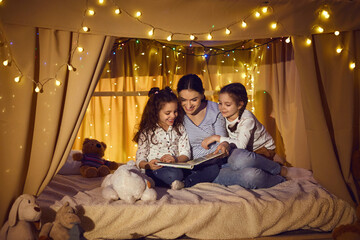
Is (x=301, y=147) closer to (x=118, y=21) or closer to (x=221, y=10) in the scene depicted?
(x=221, y=10)

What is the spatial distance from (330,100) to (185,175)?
1.20m

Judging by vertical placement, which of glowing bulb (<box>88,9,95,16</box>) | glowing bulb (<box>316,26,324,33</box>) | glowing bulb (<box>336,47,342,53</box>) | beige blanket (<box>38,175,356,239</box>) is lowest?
beige blanket (<box>38,175,356,239</box>)

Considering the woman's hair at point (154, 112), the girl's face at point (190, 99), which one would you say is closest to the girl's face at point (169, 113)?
the woman's hair at point (154, 112)

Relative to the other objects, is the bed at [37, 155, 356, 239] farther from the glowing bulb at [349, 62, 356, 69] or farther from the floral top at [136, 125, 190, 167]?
the glowing bulb at [349, 62, 356, 69]

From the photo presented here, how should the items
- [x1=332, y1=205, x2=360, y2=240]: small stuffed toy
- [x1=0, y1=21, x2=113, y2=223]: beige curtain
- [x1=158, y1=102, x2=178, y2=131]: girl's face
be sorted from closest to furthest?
[x1=332, y1=205, x2=360, y2=240]: small stuffed toy, [x1=0, y1=21, x2=113, y2=223]: beige curtain, [x1=158, y1=102, x2=178, y2=131]: girl's face

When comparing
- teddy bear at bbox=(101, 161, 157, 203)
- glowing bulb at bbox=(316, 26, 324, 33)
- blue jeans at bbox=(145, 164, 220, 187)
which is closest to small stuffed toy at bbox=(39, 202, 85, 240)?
teddy bear at bbox=(101, 161, 157, 203)

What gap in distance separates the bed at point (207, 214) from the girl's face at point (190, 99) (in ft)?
2.63

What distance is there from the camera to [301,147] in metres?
3.38

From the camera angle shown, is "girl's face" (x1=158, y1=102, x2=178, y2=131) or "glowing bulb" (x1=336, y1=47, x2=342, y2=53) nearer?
"glowing bulb" (x1=336, y1=47, x2=342, y2=53)

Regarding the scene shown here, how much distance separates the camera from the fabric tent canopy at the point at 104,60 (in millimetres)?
2184

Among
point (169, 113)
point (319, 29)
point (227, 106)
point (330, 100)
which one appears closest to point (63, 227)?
point (169, 113)

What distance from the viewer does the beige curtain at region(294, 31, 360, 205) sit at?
249 cm

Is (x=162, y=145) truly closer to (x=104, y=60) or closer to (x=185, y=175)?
(x=185, y=175)

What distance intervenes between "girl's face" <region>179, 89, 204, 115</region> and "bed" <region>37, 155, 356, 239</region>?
803 mm
